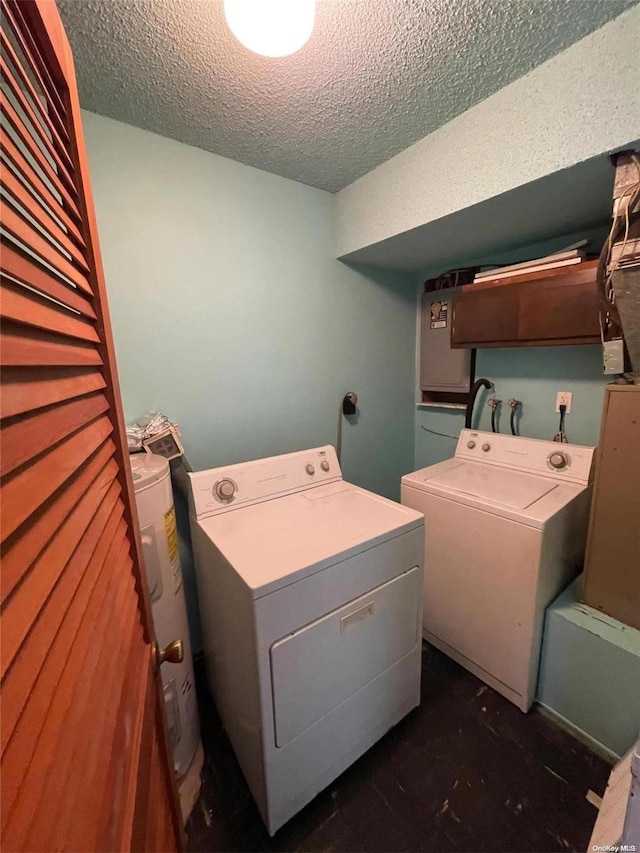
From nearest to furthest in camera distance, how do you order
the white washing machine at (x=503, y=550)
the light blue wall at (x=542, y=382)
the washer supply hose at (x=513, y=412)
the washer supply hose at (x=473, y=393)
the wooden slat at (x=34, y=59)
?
the wooden slat at (x=34, y=59), the white washing machine at (x=503, y=550), the light blue wall at (x=542, y=382), the washer supply hose at (x=513, y=412), the washer supply hose at (x=473, y=393)

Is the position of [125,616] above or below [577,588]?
above

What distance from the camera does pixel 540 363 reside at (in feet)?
6.61

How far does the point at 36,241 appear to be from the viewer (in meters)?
0.39

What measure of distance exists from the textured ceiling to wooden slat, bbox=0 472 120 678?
4.49ft

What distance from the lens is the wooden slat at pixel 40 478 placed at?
0.99 feet

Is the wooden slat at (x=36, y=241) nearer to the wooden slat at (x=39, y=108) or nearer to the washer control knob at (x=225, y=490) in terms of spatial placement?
the wooden slat at (x=39, y=108)

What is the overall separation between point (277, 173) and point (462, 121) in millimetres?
883

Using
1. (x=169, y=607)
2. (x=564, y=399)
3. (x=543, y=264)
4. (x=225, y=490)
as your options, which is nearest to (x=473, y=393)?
(x=564, y=399)

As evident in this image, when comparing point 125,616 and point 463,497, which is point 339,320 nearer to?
point 463,497

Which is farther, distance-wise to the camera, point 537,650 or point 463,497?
point 463,497

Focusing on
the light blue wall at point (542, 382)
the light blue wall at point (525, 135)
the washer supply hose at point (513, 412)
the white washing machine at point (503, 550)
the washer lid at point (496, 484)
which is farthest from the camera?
the washer supply hose at point (513, 412)

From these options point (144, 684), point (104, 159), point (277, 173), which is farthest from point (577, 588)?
point (104, 159)

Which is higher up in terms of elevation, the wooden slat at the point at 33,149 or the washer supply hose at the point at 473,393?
the wooden slat at the point at 33,149

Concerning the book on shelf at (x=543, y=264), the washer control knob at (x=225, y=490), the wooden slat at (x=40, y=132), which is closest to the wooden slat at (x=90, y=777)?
the wooden slat at (x=40, y=132)
